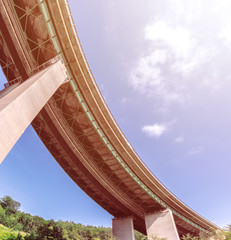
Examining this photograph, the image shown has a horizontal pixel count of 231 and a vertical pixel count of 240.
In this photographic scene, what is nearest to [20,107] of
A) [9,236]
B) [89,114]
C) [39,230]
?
[89,114]

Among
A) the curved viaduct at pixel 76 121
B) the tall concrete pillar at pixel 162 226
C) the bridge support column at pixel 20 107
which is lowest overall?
the bridge support column at pixel 20 107

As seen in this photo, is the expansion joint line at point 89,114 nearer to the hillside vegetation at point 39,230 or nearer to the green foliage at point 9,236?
the hillside vegetation at point 39,230

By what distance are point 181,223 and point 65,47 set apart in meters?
39.8

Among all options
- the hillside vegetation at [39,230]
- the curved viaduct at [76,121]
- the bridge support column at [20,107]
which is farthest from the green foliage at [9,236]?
the bridge support column at [20,107]

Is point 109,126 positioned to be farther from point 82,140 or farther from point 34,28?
point 34,28

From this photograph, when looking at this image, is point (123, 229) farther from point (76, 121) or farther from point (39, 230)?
point (76, 121)

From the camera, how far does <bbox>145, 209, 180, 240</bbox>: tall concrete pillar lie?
23.0m

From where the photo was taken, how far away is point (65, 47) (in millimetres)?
12344

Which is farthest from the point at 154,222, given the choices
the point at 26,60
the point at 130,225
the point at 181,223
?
the point at 26,60

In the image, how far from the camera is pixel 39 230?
24.2 meters

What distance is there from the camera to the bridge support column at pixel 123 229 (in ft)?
81.6

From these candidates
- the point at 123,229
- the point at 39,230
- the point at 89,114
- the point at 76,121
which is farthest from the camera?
the point at 123,229

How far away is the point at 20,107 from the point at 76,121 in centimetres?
1021

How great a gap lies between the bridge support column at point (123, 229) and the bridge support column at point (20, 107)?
26.0 meters
